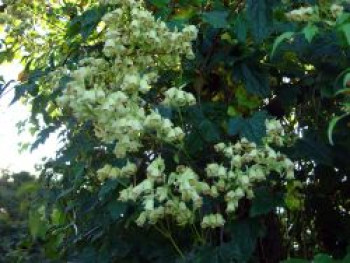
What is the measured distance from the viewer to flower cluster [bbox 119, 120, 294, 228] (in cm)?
138

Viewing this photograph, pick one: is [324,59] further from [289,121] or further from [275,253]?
[275,253]

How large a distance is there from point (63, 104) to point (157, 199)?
0.28 m

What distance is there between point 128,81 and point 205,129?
0.30 meters

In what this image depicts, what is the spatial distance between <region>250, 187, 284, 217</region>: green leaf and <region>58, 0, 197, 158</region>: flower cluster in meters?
0.29

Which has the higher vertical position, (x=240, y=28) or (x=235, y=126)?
(x=240, y=28)

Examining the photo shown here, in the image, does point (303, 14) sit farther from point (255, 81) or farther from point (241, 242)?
point (241, 242)

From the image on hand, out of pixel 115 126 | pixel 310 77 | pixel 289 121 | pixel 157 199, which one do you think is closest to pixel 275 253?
pixel 289 121

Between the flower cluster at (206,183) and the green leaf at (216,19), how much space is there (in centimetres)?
28

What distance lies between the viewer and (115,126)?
1.30m

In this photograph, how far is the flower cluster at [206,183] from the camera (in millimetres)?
1382

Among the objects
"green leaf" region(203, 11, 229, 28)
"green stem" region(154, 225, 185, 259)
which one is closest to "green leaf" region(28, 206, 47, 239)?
"green stem" region(154, 225, 185, 259)

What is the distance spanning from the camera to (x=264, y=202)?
1.59 m

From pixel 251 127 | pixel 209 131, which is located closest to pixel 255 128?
pixel 251 127

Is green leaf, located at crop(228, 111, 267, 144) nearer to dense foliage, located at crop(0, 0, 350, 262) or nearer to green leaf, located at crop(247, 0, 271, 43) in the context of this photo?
dense foliage, located at crop(0, 0, 350, 262)
